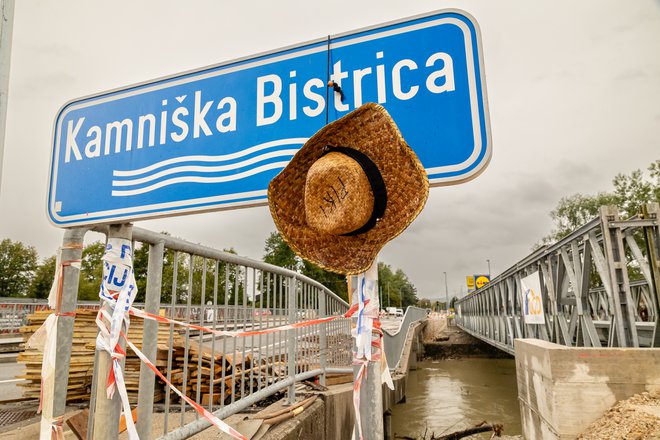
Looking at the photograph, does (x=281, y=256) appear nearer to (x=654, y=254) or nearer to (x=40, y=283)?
(x=40, y=283)

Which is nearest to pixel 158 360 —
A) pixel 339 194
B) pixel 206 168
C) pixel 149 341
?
pixel 149 341

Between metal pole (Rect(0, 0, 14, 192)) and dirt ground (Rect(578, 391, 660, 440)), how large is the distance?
14.4ft

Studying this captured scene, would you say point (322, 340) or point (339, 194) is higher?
point (339, 194)

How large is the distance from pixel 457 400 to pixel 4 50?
14.7 metres

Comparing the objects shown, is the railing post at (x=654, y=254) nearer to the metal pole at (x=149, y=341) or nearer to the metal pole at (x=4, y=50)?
the metal pole at (x=149, y=341)

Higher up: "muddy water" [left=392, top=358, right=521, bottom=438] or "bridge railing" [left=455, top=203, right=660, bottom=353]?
"bridge railing" [left=455, top=203, right=660, bottom=353]

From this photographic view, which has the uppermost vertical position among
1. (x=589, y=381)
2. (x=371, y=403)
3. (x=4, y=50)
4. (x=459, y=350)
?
(x=4, y=50)

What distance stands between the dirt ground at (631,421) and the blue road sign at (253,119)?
10.1 ft

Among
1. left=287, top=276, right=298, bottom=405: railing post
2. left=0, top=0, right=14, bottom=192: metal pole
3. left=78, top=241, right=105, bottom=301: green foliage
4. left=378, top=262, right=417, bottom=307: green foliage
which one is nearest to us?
left=0, top=0, right=14, bottom=192: metal pole

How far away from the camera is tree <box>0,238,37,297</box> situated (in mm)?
45281

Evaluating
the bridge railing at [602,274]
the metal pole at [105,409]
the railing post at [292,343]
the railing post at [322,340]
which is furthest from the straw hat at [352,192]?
the bridge railing at [602,274]

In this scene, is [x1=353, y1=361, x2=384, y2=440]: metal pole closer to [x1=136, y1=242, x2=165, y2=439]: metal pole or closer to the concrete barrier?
[x1=136, y1=242, x2=165, y2=439]: metal pole

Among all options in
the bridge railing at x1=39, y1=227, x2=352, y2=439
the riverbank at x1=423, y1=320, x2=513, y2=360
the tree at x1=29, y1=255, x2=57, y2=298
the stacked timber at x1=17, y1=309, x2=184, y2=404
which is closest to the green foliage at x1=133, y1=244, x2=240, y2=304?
the bridge railing at x1=39, y1=227, x2=352, y2=439

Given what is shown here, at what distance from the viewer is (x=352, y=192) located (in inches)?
46.3
